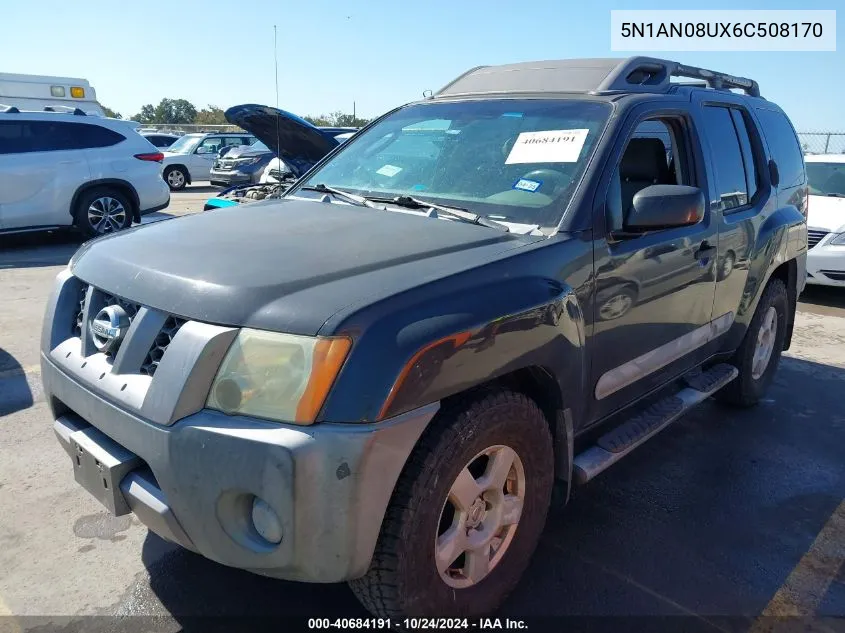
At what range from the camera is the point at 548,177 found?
284cm

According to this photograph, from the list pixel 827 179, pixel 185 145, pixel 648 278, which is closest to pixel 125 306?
pixel 648 278

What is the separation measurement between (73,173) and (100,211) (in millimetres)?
635

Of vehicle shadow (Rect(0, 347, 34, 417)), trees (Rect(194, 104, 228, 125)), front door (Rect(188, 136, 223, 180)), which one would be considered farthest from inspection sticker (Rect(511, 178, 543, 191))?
trees (Rect(194, 104, 228, 125))

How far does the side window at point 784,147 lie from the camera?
4.34 meters

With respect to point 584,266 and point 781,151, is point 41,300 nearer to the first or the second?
point 584,266

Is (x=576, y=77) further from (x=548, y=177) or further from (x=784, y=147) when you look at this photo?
(x=784, y=147)

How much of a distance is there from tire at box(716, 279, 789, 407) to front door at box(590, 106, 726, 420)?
0.68 m

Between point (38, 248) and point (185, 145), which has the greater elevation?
point (185, 145)

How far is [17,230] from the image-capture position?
9305 mm

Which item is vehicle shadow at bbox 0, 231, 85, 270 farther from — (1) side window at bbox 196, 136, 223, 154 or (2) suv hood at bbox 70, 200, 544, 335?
(1) side window at bbox 196, 136, 223, 154

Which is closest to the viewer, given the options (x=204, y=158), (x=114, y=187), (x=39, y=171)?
(x=39, y=171)

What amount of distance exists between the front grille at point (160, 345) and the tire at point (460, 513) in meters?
0.82

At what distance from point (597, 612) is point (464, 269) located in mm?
1399

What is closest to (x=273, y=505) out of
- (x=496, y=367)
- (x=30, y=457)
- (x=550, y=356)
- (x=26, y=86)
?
(x=496, y=367)
